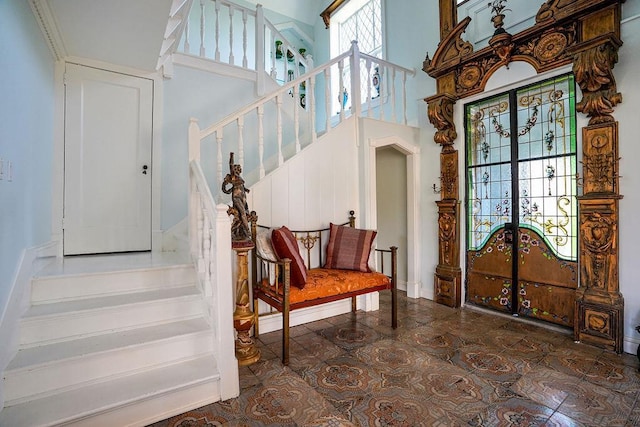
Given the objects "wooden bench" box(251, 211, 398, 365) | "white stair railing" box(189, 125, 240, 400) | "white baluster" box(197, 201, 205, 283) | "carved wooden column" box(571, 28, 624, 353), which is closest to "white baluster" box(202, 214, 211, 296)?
"white stair railing" box(189, 125, 240, 400)

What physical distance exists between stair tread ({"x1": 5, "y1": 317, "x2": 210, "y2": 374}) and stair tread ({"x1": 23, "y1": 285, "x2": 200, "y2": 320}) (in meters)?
0.18

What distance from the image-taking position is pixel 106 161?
327 centimetres

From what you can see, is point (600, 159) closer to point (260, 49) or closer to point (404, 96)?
point (404, 96)

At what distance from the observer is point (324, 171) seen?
3379 mm

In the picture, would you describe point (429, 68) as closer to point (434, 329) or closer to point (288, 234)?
point (288, 234)

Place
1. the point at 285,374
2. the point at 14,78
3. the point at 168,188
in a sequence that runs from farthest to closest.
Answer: the point at 168,188
the point at 285,374
the point at 14,78

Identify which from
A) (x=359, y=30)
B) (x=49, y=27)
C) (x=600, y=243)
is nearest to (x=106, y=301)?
→ (x=49, y=27)

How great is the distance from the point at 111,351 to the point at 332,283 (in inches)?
63.0

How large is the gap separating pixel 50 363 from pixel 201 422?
0.85m

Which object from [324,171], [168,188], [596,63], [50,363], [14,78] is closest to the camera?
[50,363]

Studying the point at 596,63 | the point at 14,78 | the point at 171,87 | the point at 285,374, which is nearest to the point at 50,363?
the point at 285,374

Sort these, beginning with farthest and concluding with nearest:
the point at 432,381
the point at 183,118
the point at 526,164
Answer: the point at 183,118 < the point at 526,164 < the point at 432,381

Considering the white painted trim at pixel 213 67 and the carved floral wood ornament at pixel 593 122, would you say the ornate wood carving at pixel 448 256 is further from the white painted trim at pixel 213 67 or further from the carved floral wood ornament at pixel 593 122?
the white painted trim at pixel 213 67

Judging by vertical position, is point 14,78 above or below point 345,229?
above
